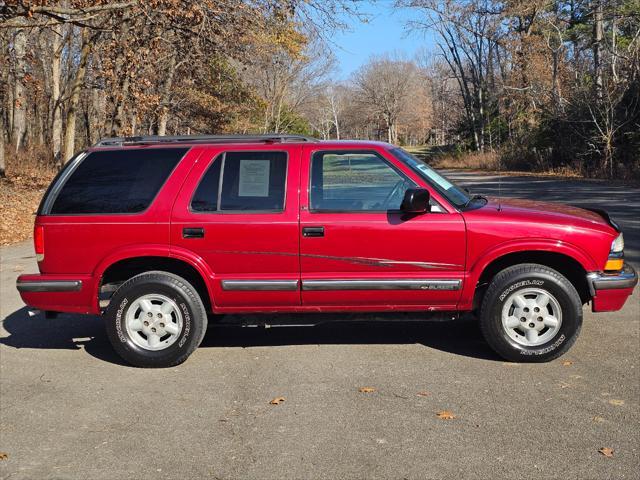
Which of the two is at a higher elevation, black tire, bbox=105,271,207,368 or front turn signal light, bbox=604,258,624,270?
front turn signal light, bbox=604,258,624,270

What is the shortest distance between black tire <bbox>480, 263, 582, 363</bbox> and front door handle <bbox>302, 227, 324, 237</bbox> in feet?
A: 4.72

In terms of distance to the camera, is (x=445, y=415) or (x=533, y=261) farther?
(x=533, y=261)

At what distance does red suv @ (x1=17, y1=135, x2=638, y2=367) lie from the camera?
215 inches

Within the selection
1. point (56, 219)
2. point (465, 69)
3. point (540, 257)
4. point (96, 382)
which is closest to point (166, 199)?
point (56, 219)

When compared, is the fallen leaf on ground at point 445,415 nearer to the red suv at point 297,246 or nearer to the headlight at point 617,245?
the red suv at point 297,246

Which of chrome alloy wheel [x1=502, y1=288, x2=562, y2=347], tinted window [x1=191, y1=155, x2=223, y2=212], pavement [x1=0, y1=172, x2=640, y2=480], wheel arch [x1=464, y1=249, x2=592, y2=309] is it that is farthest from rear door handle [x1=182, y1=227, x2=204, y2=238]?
chrome alloy wheel [x1=502, y1=288, x2=562, y2=347]

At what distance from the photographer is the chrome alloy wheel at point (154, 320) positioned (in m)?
5.66

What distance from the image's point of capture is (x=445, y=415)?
4.53 meters

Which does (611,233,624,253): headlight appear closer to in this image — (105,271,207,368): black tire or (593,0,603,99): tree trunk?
(105,271,207,368): black tire

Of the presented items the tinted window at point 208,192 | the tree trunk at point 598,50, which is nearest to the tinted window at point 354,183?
the tinted window at point 208,192

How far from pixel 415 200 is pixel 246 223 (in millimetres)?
1383

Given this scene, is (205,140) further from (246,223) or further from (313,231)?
(313,231)

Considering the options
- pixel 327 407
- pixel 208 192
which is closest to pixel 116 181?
pixel 208 192

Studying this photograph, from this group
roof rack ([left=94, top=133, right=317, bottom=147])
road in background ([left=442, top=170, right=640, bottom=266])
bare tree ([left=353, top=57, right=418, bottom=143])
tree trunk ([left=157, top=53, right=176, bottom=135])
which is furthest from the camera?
bare tree ([left=353, top=57, right=418, bottom=143])
